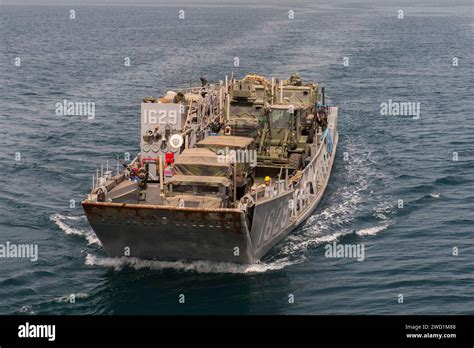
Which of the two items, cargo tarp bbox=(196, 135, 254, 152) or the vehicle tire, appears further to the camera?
the vehicle tire

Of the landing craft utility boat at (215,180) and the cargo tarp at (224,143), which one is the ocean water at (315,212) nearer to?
the landing craft utility boat at (215,180)

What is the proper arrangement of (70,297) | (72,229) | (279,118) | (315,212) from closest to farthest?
1. (70,297)
2. (72,229)
3. (315,212)
4. (279,118)

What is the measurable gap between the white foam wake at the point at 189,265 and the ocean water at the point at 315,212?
8 centimetres

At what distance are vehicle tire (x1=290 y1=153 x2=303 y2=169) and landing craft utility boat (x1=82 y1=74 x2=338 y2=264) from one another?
0.06 meters

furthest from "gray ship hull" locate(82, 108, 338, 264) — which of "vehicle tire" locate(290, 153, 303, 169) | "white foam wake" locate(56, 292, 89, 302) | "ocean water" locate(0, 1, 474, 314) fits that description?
"vehicle tire" locate(290, 153, 303, 169)

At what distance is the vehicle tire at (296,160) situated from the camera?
45469 millimetres

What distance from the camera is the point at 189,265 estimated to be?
→ 37156mm

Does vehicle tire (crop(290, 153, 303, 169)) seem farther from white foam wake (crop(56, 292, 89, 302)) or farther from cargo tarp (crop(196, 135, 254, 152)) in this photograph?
white foam wake (crop(56, 292, 89, 302))

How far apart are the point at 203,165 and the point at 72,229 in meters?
9.33

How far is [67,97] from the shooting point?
79375 millimetres

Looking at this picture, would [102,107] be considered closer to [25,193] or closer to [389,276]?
[25,193]

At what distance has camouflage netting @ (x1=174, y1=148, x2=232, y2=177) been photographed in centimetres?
3831

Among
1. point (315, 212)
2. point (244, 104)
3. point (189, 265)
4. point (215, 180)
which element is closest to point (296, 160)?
point (315, 212)

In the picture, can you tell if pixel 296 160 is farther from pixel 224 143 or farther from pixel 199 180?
pixel 199 180
